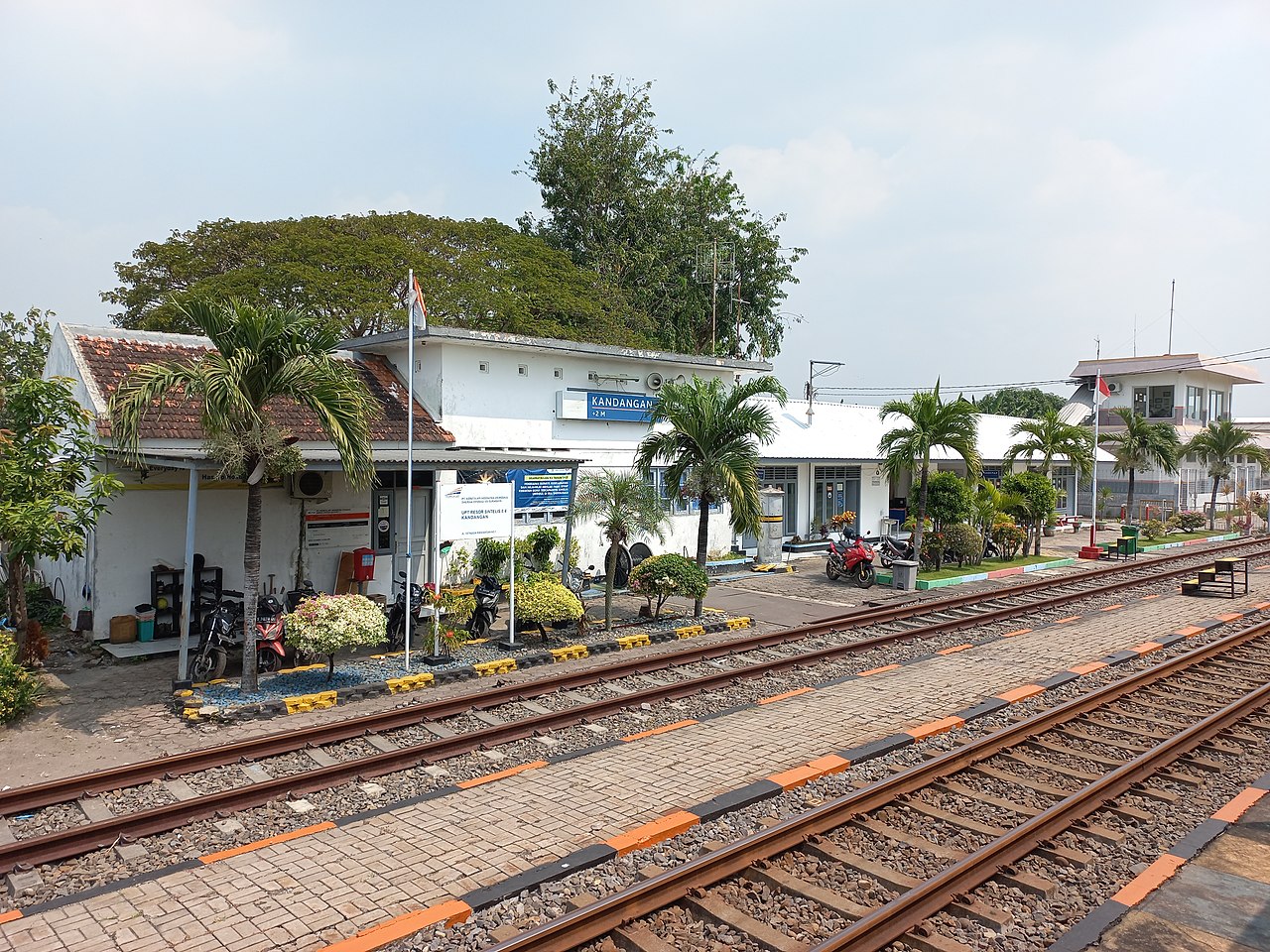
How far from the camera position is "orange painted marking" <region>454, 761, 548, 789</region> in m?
7.75

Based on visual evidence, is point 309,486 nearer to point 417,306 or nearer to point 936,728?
point 417,306

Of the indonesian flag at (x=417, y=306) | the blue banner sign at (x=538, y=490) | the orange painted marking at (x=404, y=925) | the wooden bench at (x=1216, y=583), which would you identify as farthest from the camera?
the wooden bench at (x=1216, y=583)

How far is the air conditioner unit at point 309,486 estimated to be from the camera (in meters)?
14.4

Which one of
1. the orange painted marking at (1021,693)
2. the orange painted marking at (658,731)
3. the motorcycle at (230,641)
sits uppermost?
the motorcycle at (230,641)

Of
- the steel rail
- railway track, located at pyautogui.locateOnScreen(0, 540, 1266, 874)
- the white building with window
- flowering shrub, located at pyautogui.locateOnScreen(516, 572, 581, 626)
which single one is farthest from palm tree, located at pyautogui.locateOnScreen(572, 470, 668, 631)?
the white building with window

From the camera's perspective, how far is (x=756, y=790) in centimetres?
739

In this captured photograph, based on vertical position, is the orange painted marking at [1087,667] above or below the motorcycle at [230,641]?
below

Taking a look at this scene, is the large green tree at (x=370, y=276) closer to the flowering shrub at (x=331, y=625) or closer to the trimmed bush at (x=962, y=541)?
the trimmed bush at (x=962, y=541)

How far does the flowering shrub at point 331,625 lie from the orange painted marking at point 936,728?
635cm

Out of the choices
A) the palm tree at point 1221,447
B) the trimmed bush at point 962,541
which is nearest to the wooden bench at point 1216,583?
the trimmed bush at point 962,541

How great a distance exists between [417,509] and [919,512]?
12.0 metres

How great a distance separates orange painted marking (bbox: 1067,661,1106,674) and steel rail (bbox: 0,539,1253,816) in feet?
8.87

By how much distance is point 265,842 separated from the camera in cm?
656

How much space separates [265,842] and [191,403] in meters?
9.33
